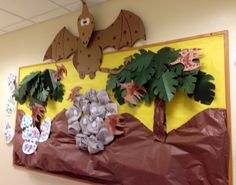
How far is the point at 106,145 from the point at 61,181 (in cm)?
70

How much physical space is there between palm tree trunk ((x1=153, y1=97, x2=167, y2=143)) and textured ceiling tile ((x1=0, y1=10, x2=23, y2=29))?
1.91 meters

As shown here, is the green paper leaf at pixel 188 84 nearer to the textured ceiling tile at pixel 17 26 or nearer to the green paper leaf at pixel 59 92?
the green paper leaf at pixel 59 92

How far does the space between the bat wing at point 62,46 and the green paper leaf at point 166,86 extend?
3.43 ft

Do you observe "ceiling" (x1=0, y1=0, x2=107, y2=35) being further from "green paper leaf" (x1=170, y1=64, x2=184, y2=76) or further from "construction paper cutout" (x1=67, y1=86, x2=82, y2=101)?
"green paper leaf" (x1=170, y1=64, x2=184, y2=76)

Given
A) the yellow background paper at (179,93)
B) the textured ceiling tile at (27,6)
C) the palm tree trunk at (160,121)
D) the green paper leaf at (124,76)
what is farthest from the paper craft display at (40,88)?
the palm tree trunk at (160,121)

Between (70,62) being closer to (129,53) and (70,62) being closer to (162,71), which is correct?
(129,53)

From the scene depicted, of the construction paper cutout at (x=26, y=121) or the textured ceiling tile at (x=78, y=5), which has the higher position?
the textured ceiling tile at (x=78, y=5)

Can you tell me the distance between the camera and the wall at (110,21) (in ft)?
5.72

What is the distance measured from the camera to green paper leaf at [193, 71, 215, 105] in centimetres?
166

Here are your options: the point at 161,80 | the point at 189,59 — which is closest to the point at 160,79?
the point at 161,80

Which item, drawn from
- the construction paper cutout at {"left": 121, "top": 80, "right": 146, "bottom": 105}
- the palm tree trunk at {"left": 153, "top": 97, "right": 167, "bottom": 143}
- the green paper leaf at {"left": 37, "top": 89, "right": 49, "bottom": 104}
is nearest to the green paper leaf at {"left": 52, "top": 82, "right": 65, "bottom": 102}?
the green paper leaf at {"left": 37, "top": 89, "right": 49, "bottom": 104}

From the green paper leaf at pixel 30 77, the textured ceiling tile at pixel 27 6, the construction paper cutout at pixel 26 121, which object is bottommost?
the construction paper cutout at pixel 26 121

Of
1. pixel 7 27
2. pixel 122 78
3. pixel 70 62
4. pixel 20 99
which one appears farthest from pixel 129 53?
pixel 7 27

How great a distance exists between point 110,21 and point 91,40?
0.84 feet
